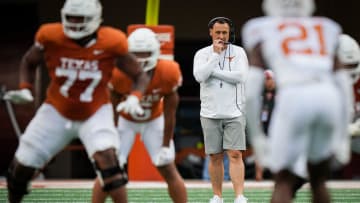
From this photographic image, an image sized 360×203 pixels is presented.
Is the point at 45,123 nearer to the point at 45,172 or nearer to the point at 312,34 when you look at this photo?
the point at 312,34

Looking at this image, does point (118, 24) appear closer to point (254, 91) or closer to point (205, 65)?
point (205, 65)

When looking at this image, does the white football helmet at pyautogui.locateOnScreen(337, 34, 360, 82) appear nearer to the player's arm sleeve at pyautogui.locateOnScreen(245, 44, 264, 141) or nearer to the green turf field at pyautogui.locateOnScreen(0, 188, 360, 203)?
the player's arm sleeve at pyautogui.locateOnScreen(245, 44, 264, 141)

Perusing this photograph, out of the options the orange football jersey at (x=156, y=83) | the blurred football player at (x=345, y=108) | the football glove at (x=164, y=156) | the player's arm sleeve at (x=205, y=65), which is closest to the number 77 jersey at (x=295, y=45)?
the blurred football player at (x=345, y=108)

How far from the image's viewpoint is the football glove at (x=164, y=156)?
718 centimetres

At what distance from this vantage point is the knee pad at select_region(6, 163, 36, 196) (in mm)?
6758

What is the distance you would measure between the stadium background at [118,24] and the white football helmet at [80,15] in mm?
9695

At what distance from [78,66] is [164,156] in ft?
3.47

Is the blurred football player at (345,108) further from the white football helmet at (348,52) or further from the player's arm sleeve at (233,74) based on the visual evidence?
the player's arm sleeve at (233,74)

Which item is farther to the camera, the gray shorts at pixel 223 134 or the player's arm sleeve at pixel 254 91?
the gray shorts at pixel 223 134

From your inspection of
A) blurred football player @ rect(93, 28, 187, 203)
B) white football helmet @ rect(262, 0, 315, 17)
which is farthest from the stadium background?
white football helmet @ rect(262, 0, 315, 17)

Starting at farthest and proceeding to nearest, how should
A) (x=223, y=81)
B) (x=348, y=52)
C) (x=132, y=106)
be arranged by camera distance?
(x=223, y=81)
(x=348, y=52)
(x=132, y=106)

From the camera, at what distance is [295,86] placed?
561cm

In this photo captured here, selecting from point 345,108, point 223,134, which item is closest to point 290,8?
point 345,108

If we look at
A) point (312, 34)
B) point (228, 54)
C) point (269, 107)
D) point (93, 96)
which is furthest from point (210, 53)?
point (269, 107)
